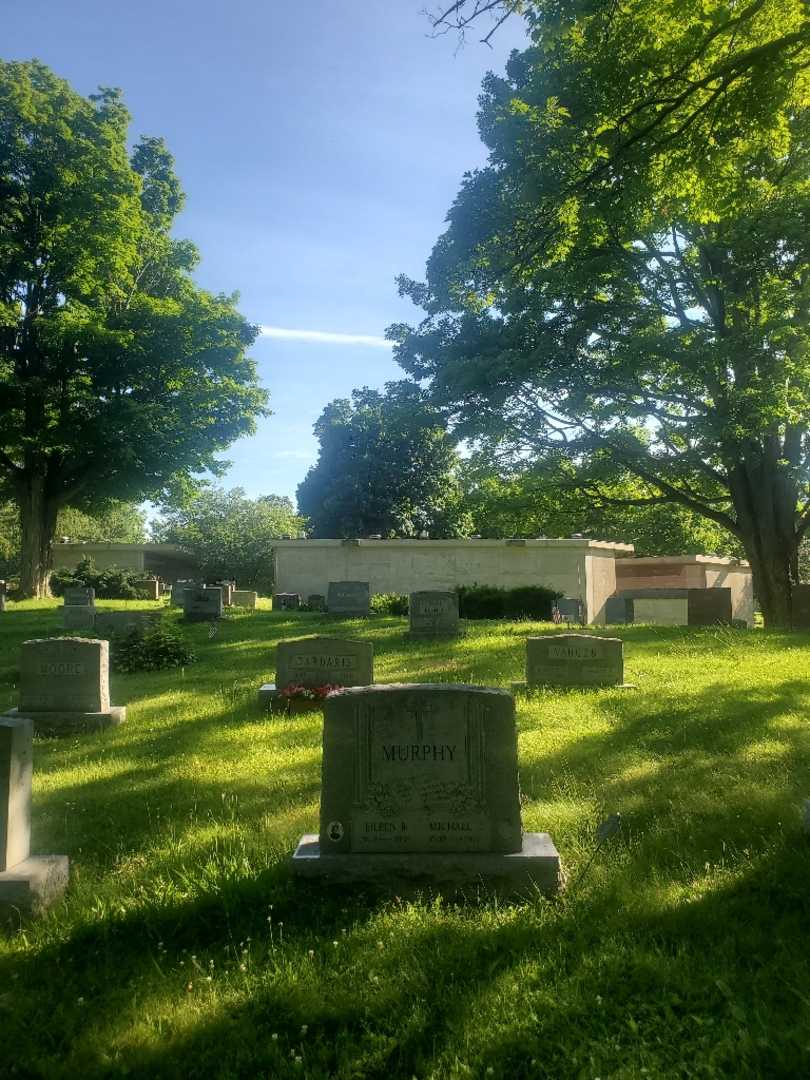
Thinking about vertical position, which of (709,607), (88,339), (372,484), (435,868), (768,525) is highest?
(88,339)

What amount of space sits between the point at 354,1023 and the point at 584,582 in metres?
29.7

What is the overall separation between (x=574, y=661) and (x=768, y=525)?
10805 mm

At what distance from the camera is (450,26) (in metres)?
6.71

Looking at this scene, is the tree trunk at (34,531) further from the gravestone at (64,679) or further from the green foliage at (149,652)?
the gravestone at (64,679)

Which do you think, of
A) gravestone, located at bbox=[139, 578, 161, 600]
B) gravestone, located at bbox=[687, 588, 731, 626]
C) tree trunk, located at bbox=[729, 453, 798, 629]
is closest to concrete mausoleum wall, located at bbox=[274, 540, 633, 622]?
gravestone, located at bbox=[139, 578, 161, 600]

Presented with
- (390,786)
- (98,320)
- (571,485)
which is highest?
(98,320)

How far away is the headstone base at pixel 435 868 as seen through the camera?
412cm

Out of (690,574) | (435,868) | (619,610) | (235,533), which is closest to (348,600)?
(619,610)

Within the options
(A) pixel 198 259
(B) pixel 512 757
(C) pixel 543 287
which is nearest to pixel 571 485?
(C) pixel 543 287

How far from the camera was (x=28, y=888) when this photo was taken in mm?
4023

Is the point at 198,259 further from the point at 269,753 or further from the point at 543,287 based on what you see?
the point at 269,753

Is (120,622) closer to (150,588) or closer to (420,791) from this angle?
(420,791)

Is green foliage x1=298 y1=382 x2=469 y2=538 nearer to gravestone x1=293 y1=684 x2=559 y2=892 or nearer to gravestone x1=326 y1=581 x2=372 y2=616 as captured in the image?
gravestone x1=326 y1=581 x2=372 y2=616

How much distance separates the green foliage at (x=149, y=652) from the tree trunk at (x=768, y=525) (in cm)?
1318
